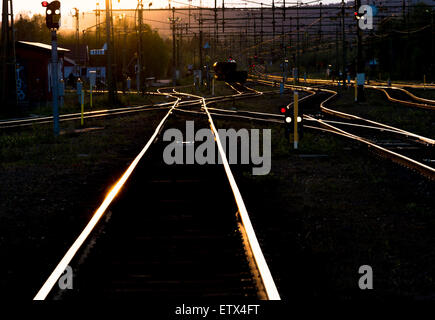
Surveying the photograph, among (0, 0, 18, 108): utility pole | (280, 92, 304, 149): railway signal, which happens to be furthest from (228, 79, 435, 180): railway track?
(0, 0, 18, 108): utility pole

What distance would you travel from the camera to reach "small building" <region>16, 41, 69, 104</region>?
42.4 m

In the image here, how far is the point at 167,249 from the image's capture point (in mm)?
6715

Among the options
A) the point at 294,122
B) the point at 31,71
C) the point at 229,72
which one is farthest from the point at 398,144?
the point at 229,72

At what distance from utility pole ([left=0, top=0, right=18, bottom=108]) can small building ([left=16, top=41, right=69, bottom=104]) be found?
29.2 ft

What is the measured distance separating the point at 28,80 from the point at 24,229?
3707 cm

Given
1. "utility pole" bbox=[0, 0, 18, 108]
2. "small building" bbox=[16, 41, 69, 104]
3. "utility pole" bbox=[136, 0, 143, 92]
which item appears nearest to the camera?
"utility pole" bbox=[0, 0, 18, 108]

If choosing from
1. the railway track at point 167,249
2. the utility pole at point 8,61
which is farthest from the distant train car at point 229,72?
the railway track at point 167,249

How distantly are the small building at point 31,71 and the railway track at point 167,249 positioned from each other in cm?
3422

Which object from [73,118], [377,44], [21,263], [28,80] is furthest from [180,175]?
[377,44]

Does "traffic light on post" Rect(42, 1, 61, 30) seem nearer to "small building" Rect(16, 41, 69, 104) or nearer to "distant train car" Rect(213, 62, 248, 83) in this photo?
"small building" Rect(16, 41, 69, 104)

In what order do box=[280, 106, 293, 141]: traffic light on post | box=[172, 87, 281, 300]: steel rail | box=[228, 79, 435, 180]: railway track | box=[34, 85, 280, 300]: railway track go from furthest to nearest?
1. box=[280, 106, 293, 141]: traffic light on post
2. box=[228, 79, 435, 180]: railway track
3. box=[34, 85, 280, 300]: railway track
4. box=[172, 87, 281, 300]: steel rail

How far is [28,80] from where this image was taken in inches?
1697

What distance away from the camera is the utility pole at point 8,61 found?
1193 inches

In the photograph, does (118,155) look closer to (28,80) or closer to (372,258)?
(372,258)
